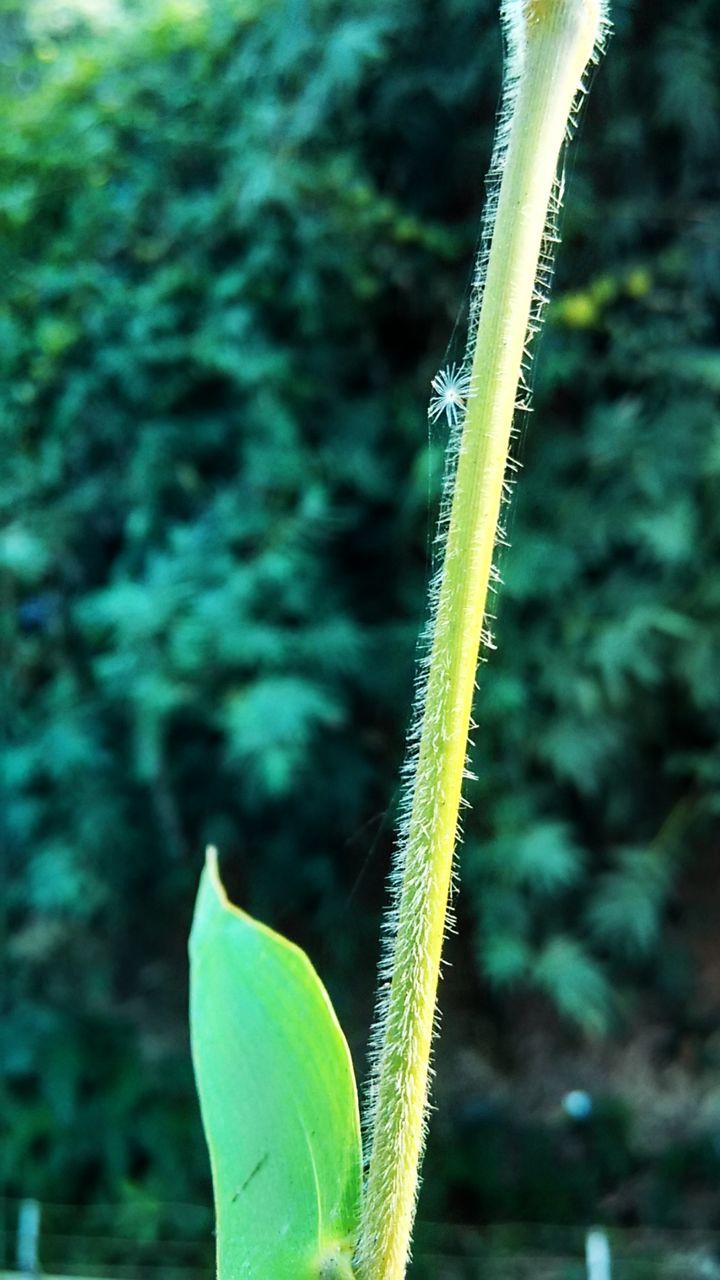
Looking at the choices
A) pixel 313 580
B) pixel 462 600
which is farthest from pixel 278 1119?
pixel 313 580

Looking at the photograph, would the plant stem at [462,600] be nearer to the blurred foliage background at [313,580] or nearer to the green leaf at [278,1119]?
the green leaf at [278,1119]

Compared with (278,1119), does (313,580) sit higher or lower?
higher

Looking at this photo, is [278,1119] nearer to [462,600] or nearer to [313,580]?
Result: [462,600]

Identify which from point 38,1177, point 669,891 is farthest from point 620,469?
point 38,1177

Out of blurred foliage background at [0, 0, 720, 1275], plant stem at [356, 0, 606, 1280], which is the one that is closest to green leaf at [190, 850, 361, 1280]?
plant stem at [356, 0, 606, 1280]

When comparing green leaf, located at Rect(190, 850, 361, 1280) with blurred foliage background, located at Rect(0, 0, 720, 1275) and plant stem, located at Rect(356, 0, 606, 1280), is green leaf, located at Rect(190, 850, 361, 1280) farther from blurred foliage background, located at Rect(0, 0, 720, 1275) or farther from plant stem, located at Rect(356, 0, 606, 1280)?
blurred foliage background, located at Rect(0, 0, 720, 1275)

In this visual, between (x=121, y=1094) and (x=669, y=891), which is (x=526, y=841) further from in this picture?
(x=121, y=1094)

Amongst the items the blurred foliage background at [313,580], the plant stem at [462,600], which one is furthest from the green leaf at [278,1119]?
the blurred foliage background at [313,580]
